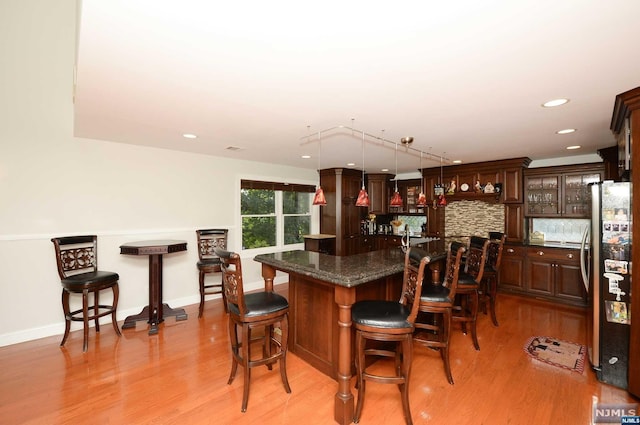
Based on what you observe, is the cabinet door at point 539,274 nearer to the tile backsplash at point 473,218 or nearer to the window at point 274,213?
the tile backsplash at point 473,218

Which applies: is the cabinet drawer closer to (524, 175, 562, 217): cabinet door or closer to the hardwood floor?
(524, 175, 562, 217): cabinet door

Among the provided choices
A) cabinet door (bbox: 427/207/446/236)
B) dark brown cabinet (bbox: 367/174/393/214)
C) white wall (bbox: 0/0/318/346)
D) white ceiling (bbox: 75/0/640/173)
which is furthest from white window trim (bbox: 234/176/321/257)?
cabinet door (bbox: 427/207/446/236)

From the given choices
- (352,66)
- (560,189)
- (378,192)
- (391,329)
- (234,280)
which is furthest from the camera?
(378,192)

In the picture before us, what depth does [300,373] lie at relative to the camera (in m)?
2.51

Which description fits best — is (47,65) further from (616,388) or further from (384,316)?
(616,388)

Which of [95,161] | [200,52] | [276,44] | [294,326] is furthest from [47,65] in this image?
[294,326]

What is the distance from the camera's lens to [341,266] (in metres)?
2.32

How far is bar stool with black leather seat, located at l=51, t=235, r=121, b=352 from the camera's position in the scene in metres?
2.90

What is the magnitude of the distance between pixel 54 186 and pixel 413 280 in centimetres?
403

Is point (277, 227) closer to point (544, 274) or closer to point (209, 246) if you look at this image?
point (209, 246)

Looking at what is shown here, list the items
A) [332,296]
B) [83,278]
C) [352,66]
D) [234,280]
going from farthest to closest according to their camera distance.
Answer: [83,278] < [332,296] < [234,280] < [352,66]

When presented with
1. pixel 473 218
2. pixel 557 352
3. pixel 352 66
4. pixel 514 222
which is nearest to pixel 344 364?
pixel 352 66

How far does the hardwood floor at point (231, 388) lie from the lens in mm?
1985

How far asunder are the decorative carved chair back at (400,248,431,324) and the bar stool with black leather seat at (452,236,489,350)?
1069 millimetres
